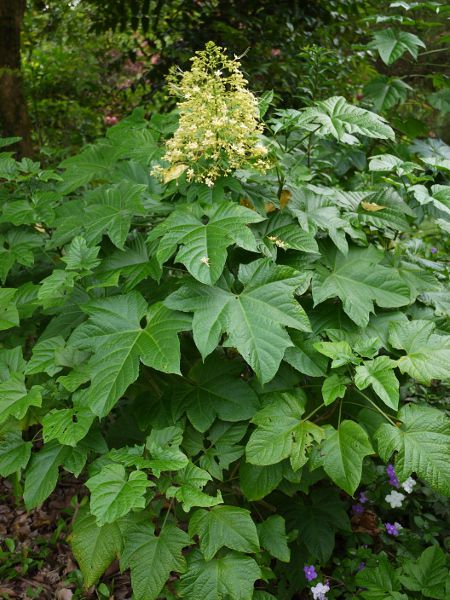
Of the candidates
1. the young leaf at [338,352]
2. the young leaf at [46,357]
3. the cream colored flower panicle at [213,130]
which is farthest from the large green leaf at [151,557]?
the cream colored flower panicle at [213,130]

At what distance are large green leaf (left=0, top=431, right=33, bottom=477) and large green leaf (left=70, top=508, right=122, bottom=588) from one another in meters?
0.25

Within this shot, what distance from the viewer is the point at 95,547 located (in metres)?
1.52

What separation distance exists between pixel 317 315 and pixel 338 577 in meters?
0.94

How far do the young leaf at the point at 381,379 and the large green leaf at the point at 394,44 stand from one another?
4.52 ft

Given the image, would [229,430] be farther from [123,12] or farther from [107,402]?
[123,12]

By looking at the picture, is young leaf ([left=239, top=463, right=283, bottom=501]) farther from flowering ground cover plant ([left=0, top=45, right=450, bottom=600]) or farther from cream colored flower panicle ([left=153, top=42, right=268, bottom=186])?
cream colored flower panicle ([left=153, top=42, right=268, bottom=186])

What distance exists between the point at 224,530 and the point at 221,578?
0.13 meters

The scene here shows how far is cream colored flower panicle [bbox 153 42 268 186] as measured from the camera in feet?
5.27

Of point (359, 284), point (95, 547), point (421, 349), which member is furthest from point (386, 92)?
point (95, 547)

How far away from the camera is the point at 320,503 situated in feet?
6.48

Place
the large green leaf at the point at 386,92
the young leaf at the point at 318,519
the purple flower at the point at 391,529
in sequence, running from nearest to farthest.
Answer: the young leaf at the point at 318,519 < the purple flower at the point at 391,529 < the large green leaf at the point at 386,92

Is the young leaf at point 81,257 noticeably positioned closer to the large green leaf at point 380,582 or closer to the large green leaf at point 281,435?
the large green leaf at point 281,435

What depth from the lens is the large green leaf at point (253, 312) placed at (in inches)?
57.1

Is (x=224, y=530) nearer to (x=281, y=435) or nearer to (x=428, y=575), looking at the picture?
(x=281, y=435)
